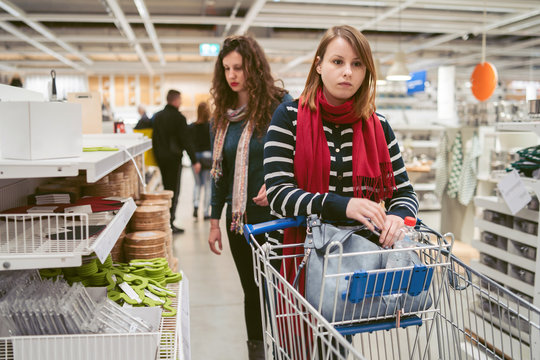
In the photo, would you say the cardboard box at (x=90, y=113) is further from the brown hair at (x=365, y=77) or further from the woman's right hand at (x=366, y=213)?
the woman's right hand at (x=366, y=213)

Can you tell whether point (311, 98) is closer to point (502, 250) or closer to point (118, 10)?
point (502, 250)

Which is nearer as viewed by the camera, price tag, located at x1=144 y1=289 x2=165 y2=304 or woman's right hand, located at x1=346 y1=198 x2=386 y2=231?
woman's right hand, located at x1=346 y1=198 x2=386 y2=231

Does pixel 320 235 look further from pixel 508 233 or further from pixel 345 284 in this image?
pixel 508 233

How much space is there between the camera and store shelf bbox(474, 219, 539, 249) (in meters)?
3.13

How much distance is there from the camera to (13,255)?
1.47 m

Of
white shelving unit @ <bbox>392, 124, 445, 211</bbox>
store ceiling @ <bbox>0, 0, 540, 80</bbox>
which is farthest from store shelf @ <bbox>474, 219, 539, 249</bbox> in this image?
store ceiling @ <bbox>0, 0, 540, 80</bbox>

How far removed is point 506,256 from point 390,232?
2408 mm

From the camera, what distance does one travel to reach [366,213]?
136 centimetres

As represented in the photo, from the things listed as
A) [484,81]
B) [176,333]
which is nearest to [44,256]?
[176,333]

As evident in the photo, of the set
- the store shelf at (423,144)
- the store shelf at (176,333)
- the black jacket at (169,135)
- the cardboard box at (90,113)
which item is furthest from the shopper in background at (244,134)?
the store shelf at (423,144)

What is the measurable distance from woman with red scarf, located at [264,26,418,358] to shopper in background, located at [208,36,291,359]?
0.74m

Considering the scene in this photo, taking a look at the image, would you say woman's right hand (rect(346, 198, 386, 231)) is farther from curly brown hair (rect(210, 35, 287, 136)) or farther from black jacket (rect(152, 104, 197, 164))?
black jacket (rect(152, 104, 197, 164))

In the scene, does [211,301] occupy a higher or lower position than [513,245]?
lower

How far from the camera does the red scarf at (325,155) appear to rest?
159cm
